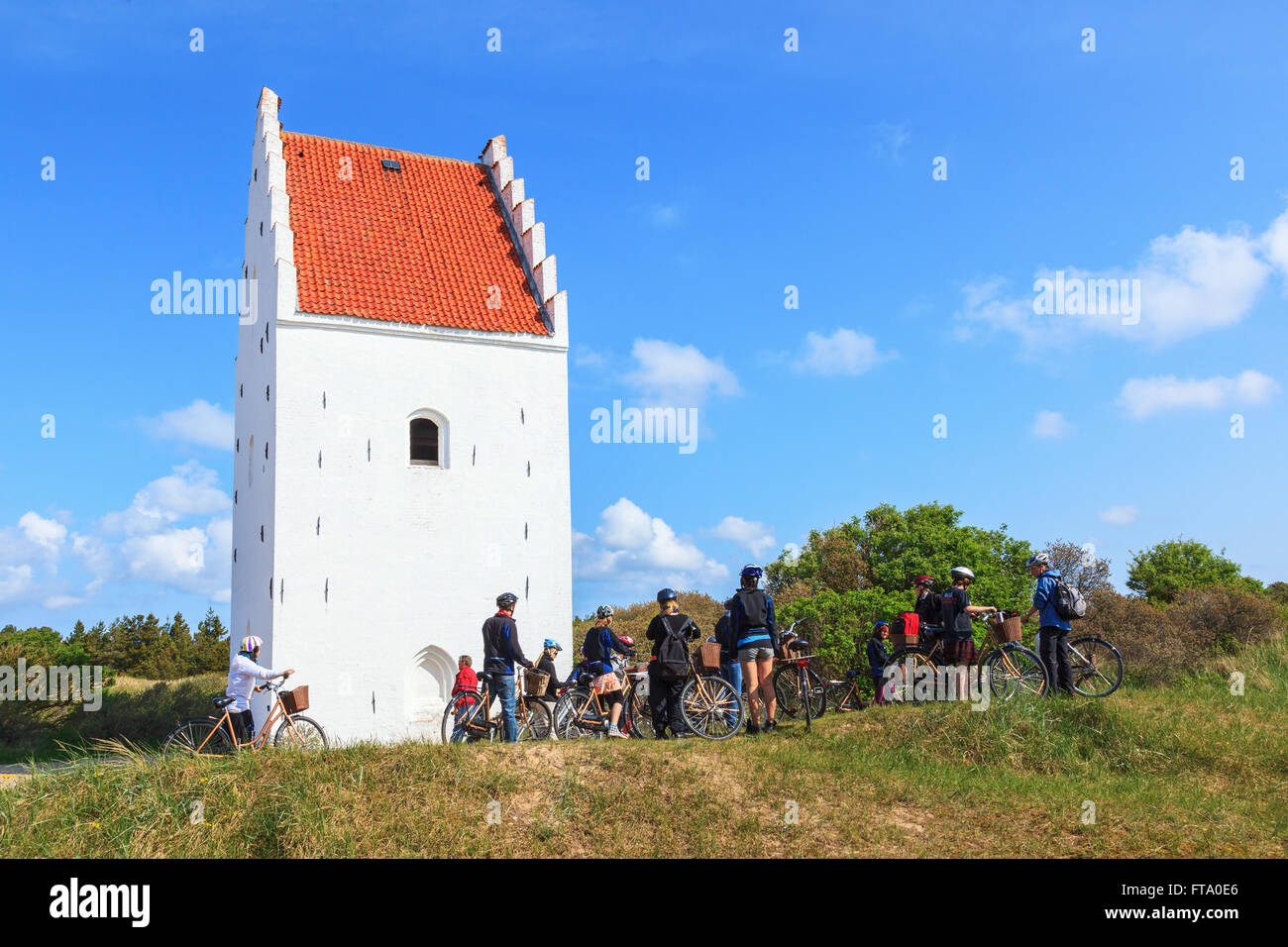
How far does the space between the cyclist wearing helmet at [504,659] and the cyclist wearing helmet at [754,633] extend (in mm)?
2723

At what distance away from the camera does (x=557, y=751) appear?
10.6m

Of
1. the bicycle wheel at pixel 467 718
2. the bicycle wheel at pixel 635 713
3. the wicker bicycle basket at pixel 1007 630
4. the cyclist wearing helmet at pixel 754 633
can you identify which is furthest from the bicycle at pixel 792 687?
the bicycle wheel at pixel 467 718

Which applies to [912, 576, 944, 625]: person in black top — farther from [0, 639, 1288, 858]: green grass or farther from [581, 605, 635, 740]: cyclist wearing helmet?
[581, 605, 635, 740]: cyclist wearing helmet

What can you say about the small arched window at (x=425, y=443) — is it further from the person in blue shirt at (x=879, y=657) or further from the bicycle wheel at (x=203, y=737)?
the person in blue shirt at (x=879, y=657)

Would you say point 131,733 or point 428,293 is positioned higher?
point 428,293

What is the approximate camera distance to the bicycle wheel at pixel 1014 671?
12352mm

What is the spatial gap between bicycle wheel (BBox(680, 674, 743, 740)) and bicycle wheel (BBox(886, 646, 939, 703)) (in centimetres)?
271

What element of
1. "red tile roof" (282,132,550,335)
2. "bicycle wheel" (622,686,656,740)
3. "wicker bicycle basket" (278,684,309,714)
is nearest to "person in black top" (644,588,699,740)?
"bicycle wheel" (622,686,656,740)

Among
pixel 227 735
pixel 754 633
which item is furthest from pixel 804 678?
pixel 227 735

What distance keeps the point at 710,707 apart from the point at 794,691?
4.83 feet

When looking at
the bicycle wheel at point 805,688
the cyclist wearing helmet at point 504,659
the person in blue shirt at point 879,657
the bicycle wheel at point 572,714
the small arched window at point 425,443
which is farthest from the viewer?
the small arched window at point 425,443
